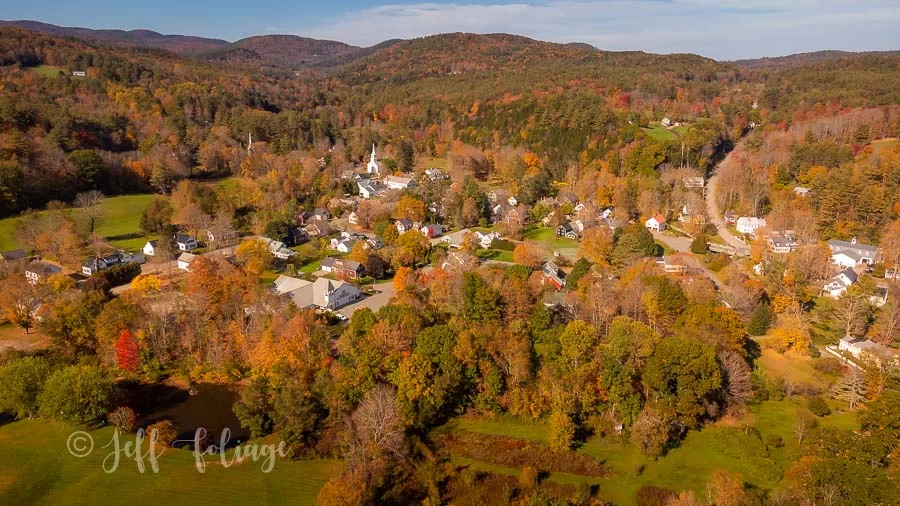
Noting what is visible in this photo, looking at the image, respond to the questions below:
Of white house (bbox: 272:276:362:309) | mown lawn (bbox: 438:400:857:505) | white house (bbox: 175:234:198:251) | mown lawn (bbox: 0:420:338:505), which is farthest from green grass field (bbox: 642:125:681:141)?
mown lawn (bbox: 0:420:338:505)

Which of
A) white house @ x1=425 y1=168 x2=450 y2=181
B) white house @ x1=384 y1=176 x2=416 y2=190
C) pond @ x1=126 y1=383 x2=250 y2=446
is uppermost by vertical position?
white house @ x1=425 y1=168 x2=450 y2=181

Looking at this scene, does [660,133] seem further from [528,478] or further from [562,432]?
[528,478]

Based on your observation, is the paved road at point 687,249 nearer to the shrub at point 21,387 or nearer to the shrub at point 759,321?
the shrub at point 759,321

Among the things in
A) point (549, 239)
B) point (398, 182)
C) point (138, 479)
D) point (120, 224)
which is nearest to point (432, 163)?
point (398, 182)

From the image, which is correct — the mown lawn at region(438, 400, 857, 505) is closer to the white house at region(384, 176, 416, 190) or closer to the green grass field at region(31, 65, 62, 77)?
the white house at region(384, 176, 416, 190)

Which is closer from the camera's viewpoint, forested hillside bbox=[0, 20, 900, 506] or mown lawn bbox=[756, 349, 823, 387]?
forested hillside bbox=[0, 20, 900, 506]

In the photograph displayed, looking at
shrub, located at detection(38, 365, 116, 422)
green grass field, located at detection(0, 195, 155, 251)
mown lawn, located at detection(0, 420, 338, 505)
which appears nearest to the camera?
mown lawn, located at detection(0, 420, 338, 505)

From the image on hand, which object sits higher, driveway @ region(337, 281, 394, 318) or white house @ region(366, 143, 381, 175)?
white house @ region(366, 143, 381, 175)
